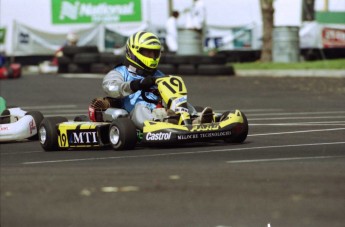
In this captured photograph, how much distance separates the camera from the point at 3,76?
88.2 ft

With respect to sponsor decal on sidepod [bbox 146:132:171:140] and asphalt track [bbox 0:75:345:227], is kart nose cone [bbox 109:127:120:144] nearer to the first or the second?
asphalt track [bbox 0:75:345:227]

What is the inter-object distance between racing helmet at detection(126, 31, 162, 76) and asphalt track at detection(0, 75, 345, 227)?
108 cm

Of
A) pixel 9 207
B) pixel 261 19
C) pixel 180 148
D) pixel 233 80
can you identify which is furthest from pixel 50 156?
pixel 261 19

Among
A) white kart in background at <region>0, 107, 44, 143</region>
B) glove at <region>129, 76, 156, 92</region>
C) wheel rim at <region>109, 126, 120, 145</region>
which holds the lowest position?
white kart in background at <region>0, 107, 44, 143</region>

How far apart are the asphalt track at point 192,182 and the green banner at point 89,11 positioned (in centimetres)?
1784

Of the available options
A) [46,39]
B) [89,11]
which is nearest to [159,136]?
[89,11]

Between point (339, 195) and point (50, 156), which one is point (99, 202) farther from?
point (50, 156)

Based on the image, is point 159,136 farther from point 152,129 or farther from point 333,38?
point 333,38

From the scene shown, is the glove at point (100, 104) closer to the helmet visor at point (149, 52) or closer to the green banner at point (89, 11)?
the helmet visor at point (149, 52)

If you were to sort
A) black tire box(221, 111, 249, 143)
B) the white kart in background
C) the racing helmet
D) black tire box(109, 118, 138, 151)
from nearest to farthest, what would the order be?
black tire box(109, 118, 138, 151) → black tire box(221, 111, 249, 143) → the racing helmet → the white kart in background

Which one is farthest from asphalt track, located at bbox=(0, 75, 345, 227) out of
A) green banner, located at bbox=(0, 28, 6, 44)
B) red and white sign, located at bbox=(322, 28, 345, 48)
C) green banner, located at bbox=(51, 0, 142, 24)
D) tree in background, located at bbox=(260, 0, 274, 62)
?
green banner, located at bbox=(0, 28, 6, 44)

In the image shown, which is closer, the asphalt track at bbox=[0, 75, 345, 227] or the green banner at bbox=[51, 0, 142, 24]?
the asphalt track at bbox=[0, 75, 345, 227]

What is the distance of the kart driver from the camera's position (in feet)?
35.6

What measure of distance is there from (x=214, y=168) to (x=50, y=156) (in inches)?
88.8
